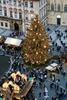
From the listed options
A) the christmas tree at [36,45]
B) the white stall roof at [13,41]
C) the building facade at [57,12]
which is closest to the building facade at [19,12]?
the building facade at [57,12]

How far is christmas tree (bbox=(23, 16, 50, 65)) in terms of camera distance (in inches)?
2309

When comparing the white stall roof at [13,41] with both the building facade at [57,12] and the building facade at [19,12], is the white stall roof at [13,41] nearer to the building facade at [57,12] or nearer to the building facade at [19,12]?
the building facade at [19,12]

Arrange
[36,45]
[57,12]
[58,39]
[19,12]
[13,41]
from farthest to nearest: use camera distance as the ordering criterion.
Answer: [57,12] < [19,12] < [58,39] < [13,41] < [36,45]

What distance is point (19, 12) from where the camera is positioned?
73.8 m

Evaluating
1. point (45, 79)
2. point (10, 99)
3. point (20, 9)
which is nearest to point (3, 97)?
point (10, 99)

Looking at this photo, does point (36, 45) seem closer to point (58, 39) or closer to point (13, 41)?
point (13, 41)

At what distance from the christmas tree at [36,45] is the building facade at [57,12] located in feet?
61.1

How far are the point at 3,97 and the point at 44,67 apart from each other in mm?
25207

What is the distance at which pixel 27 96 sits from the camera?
37.2m

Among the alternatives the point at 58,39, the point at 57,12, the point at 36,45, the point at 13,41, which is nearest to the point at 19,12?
the point at 13,41

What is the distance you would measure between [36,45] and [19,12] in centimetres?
1646

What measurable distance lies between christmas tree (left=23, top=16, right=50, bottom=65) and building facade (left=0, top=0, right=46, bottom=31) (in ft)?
45.9

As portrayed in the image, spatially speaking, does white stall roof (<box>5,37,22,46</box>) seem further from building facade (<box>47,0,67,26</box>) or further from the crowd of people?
building facade (<box>47,0,67,26</box>)

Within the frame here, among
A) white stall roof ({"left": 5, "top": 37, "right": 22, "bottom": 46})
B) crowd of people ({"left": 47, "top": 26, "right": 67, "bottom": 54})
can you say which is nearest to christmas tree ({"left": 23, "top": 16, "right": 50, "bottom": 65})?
crowd of people ({"left": 47, "top": 26, "right": 67, "bottom": 54})
